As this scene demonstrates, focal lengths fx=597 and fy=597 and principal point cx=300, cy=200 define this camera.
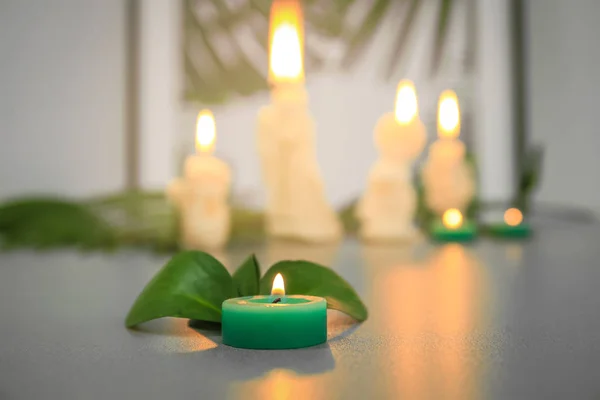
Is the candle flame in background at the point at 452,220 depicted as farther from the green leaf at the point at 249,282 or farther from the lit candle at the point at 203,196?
the green leaf at the point at 249,282

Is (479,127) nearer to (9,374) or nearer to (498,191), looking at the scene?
(498,191)

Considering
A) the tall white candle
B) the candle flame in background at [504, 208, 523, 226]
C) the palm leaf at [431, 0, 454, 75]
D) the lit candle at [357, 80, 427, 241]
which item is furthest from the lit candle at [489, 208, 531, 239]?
the palm leaf at [431, 0, 454, 75]

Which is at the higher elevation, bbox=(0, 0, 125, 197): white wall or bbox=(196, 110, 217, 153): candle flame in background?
bbox=(0, 0, 125, 197): white wall

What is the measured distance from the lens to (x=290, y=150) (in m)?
0.96

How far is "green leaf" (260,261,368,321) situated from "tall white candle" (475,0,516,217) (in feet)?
4.23

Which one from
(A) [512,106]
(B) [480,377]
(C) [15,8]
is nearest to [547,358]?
(B) [480,377]

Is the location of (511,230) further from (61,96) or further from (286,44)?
(61,96)

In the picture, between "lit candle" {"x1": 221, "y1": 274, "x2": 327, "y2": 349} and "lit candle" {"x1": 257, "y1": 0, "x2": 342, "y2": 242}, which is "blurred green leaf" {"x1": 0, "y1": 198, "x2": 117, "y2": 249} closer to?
"lit candle" {"x1": 257, "y1": 0, "x2": 342, "y2": 242}

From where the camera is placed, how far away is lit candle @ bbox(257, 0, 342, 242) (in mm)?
930

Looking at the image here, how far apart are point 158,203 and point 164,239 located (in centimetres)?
30

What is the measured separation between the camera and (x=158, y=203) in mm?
1167

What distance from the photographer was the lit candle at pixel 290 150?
0.93 meters

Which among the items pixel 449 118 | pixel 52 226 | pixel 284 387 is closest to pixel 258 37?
pixel 449 118

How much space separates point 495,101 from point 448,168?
593 millimetres
